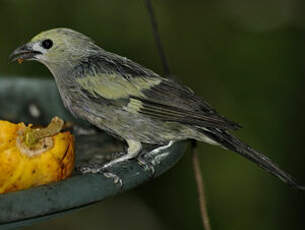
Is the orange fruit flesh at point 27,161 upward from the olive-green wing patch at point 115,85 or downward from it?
downward

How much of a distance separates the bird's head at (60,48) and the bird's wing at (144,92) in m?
0.22

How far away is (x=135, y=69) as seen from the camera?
172 inches

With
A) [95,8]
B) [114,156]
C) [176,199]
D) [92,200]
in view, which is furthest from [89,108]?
[95,8]

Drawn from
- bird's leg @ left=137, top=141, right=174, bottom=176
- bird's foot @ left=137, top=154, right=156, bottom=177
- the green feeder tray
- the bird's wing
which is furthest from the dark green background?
bird's foot @ left=137, top=154, right=156, bottom=177

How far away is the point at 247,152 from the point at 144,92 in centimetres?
81

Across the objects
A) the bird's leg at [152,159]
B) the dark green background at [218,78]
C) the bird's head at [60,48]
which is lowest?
the dark green background at [218,78]

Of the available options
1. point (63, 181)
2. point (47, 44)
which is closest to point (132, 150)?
point (47, 44)

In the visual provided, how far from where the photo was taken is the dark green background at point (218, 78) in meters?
6.38

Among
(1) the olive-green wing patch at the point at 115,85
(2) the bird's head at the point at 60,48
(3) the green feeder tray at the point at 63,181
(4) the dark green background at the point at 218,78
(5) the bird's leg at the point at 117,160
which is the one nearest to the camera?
(3) the green feeder tray at the point at 63,181

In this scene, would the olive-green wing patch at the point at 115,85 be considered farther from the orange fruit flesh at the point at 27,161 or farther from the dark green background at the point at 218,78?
the dark green background at the point at 218,78

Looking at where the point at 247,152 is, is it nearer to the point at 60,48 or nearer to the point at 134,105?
the point at 134,105

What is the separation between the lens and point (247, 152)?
3.91 metres

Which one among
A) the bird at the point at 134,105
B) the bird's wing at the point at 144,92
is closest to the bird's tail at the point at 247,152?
the bird at the point at 134,105

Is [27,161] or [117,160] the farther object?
[117,160]
